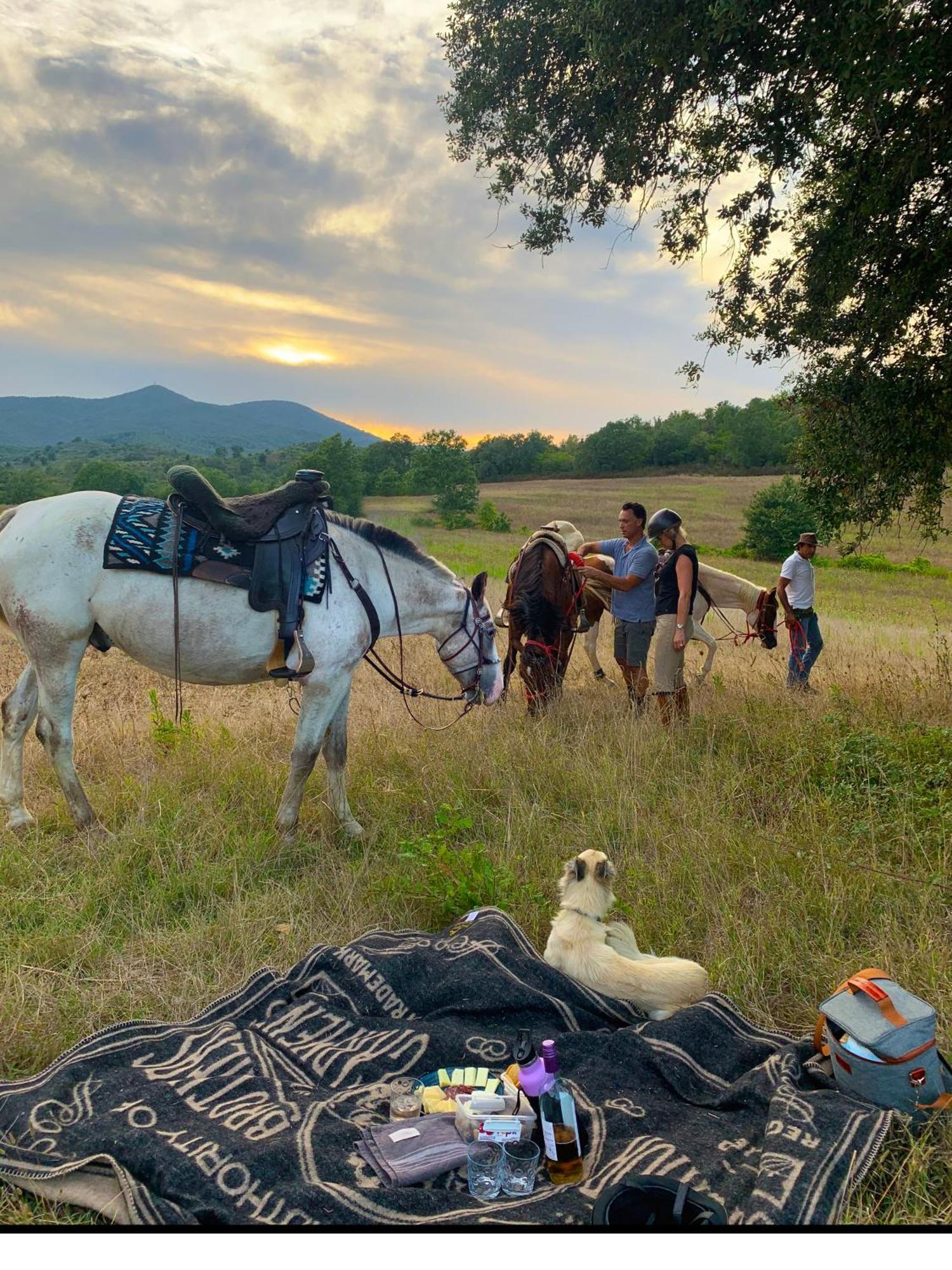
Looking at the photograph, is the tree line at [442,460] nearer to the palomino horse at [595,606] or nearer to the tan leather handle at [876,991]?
the palomino horse at [595,606]

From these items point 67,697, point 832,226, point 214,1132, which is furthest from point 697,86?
point 214,1132

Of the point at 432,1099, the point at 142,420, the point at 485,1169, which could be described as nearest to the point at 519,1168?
the point at 485,1169

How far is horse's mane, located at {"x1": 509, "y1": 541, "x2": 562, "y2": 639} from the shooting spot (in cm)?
903

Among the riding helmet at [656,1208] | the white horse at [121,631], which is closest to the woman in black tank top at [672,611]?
the white horse at [121,631]

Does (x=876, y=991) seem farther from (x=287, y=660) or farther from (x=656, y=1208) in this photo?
(x=287, y=660)

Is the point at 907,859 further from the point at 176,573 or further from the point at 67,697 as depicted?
the point at 67,697

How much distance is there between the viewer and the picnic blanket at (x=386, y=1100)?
107 inches

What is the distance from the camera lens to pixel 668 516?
859 cm

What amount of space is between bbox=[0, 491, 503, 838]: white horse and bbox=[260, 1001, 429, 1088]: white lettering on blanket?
2.20m

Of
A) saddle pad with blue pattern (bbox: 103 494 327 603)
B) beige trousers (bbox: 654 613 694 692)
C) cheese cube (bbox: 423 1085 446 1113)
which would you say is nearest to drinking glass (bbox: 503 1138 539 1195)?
cheese cube (bbox: 423 1085 446 1113)

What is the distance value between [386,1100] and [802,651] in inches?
334

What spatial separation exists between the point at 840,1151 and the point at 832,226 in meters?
7.59

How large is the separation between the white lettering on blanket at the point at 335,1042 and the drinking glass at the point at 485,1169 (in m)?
0.70

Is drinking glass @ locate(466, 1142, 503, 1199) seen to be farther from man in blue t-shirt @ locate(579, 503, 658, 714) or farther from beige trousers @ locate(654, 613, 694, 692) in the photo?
beige trousers @ locate(654, 613, 694, 692)
